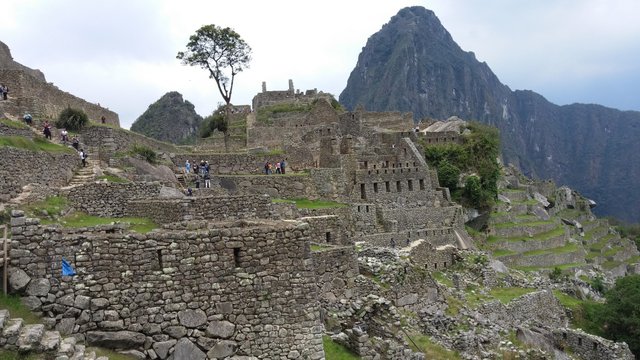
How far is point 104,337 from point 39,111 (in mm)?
19897

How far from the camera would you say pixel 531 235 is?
149 feet

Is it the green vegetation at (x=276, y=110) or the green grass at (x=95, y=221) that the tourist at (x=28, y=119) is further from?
the green vegetation at (x=276, y=110)

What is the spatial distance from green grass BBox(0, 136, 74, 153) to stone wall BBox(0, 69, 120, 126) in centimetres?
394

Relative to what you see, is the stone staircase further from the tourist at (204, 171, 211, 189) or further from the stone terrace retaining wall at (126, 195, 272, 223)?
the tourist at (204, 171, 211, 189)

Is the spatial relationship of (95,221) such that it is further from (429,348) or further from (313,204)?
(313,204)

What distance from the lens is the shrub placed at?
25.7m

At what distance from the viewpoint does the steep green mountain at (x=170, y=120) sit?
84062 millimetres

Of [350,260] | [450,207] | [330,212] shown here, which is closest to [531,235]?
[450,207]

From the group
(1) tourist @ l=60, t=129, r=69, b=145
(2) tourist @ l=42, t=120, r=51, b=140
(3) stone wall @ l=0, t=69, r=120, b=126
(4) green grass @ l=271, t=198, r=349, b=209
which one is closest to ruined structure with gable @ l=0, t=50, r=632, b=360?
(4) green grass @ l=271, t=198, r=349, b=209

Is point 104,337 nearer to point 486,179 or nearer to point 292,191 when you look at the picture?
point 292,191

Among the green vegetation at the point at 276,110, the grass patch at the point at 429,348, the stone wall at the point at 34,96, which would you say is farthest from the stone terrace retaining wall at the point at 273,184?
the green vegetation at the point at 276,110

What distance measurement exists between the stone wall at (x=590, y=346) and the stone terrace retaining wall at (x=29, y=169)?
75.7 feet

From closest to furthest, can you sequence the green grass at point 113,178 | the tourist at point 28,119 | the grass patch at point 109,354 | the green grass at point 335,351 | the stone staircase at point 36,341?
the stone staircase at point 36,341 < the grass patch at point 109,354 < the green grass at point 335,351 < the green grass at point 113,178 < the tourist at point 28,119

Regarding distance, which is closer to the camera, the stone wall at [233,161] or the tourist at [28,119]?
the tourist at [28,119]
